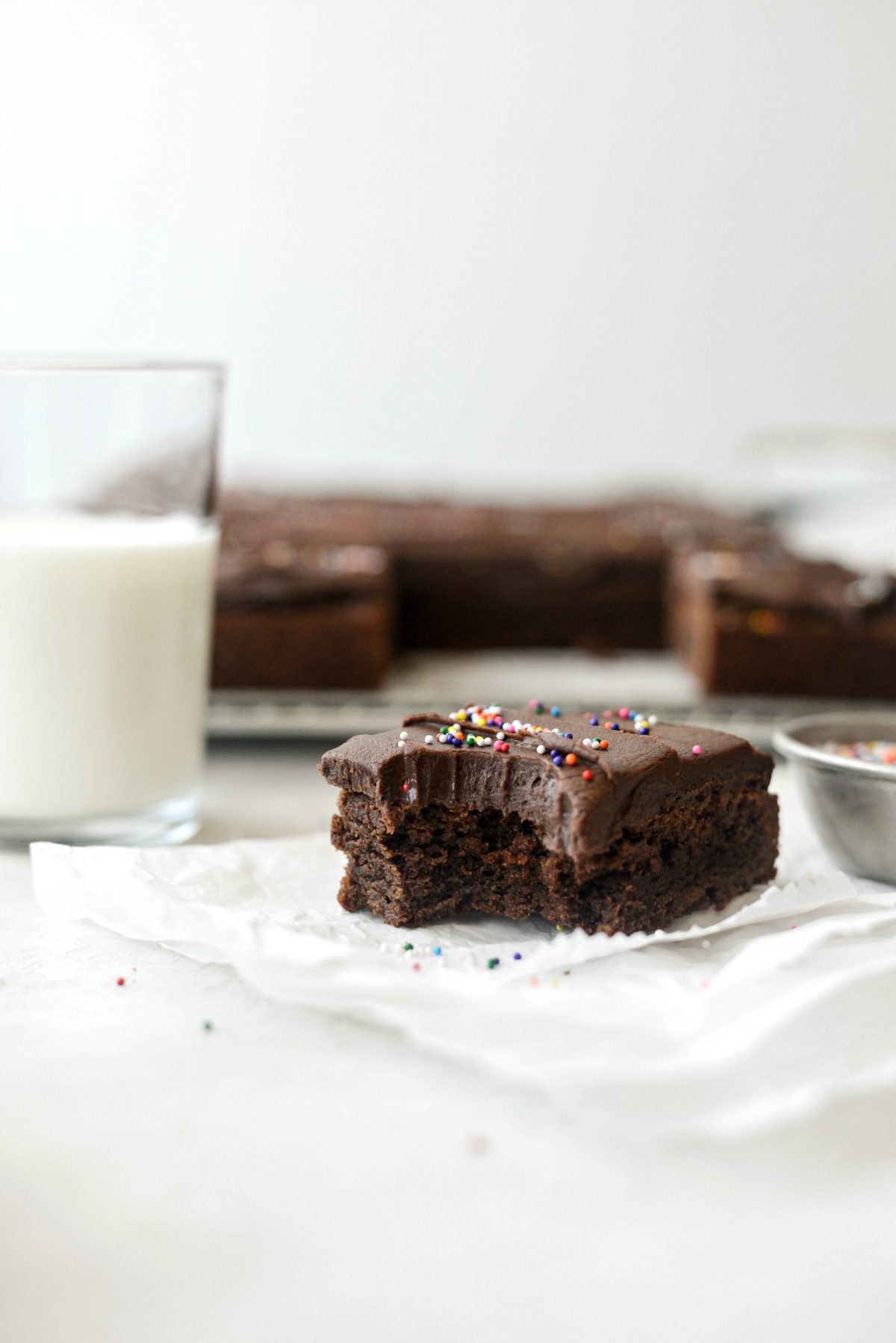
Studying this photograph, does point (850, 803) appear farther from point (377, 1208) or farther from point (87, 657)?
point (87, 657)

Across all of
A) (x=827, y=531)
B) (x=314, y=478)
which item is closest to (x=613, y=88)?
(x=314, y=478)

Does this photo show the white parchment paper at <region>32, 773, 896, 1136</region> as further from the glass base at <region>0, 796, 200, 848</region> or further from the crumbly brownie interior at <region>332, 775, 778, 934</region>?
the glass base at <region>0, 796, 200, 848</region>

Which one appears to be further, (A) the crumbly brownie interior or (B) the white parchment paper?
(A) the crumbly brownie interior

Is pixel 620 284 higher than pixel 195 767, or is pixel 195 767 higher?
pixel 620 284

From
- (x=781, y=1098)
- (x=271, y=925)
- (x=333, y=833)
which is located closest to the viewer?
(x=781, y=1098)

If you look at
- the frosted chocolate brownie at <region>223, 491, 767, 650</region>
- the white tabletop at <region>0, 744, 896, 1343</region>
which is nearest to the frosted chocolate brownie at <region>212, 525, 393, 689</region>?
the frosted chocolate brownie at <region>223, 491, 767, 650</region>

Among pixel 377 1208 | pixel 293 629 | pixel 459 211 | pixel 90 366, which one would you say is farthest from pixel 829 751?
pixel 459 211

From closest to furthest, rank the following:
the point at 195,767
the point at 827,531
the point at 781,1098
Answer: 1. the point at 781,1098
2. the point at 195,767
3. the point at 827,531

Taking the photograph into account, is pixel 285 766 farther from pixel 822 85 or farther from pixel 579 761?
pixel 822 85
